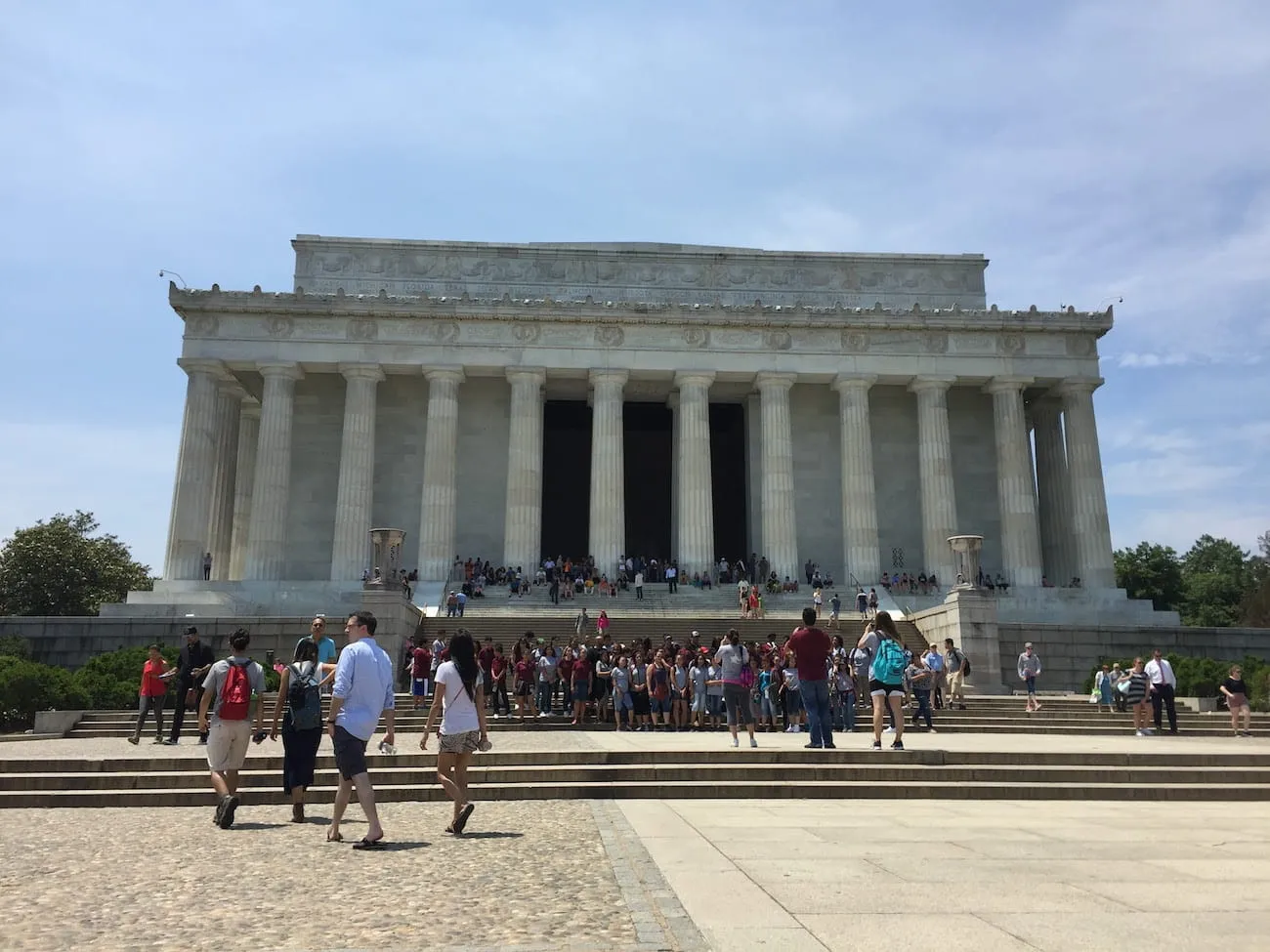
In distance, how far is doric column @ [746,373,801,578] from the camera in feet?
148

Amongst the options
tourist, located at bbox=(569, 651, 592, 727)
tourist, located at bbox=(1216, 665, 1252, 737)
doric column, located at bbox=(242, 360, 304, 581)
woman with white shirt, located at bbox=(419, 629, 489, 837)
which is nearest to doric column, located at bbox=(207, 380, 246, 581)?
doric column, located at bbox=(242, 360, 304, 581)

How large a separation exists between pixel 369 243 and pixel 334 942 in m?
48.7

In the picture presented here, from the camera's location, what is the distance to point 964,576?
3127cm

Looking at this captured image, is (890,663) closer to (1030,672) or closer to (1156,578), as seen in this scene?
(1030,672)

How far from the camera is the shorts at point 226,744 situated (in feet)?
34.6

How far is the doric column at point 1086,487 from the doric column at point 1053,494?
2.46 feet

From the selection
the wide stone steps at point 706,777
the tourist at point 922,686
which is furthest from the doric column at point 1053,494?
the wide stone steps at point 706,777

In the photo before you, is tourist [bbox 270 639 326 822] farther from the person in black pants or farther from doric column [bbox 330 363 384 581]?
doric column [bbox 330 363 384 581]

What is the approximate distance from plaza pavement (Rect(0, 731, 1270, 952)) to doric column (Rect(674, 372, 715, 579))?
110ft

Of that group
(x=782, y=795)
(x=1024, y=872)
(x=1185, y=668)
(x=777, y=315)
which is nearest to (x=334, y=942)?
(x=1024, y=872)

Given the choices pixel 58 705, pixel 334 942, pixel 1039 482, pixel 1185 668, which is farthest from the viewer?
pixel 1039 482

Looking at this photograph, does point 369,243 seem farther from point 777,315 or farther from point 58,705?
point 58,705

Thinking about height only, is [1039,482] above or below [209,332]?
below

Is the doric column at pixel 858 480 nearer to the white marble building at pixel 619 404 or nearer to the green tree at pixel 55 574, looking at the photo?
the white marble building at pixel 619 404
